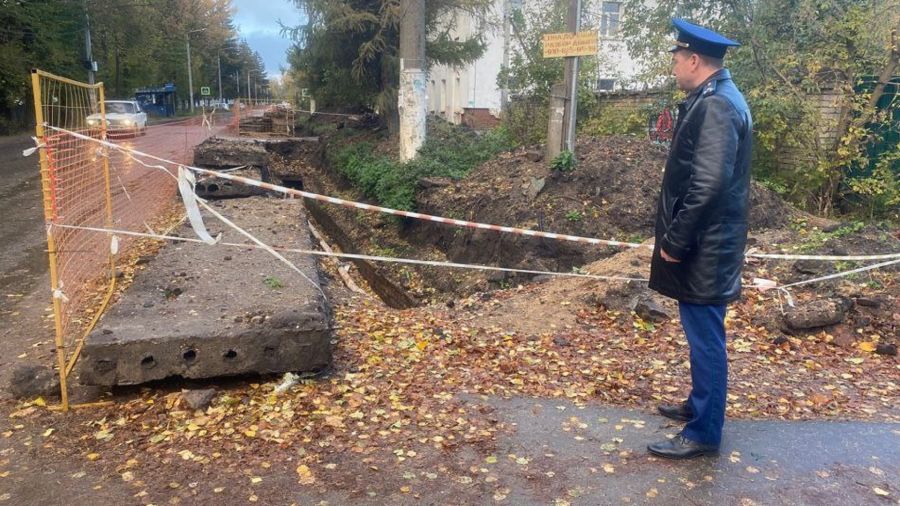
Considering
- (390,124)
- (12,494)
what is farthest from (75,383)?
(390,124)

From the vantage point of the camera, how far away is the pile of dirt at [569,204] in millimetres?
8094

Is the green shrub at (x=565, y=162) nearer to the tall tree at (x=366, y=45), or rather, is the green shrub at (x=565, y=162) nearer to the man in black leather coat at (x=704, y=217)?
the man in black leather coat at (x=704, y=217)

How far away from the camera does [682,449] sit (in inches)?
129

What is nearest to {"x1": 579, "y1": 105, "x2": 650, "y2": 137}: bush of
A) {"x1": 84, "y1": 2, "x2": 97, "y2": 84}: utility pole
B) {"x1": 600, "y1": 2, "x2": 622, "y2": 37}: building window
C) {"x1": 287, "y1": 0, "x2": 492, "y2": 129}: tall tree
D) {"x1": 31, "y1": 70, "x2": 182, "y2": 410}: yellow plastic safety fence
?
{"x1": 600, "y1": 2, "x2": 622, "y2": 37}: building window

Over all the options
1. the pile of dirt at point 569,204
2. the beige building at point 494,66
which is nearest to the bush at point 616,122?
the beige building at point 494,66

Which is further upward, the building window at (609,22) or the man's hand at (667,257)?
the building window at (609,22)

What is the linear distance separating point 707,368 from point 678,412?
2.00ft

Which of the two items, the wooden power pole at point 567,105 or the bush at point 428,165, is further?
the bush at point 428,165

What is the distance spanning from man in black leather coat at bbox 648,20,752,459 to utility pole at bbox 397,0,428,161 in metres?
10.4

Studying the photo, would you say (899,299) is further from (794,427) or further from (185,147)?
(185,147)

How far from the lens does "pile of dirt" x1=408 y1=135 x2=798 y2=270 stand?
26.6ft

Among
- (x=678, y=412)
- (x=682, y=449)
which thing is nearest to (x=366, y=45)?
(x=678, y=412)

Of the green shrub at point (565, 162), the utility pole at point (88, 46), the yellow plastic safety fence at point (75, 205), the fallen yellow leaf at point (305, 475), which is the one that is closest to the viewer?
the fallen yellow leaf at point (305, 475)

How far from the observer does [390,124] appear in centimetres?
1800
